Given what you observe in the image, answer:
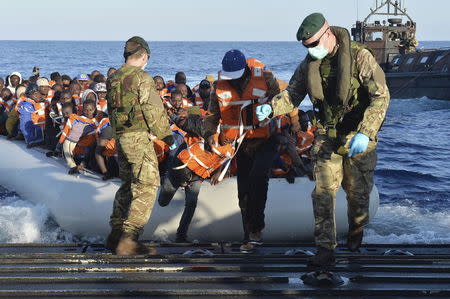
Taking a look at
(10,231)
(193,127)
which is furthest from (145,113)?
(10,231)

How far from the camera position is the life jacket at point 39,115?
846 cm

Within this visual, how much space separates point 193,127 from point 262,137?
0.67 meters

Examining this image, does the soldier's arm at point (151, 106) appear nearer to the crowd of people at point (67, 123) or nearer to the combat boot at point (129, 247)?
the combat boot at point (129, 247)

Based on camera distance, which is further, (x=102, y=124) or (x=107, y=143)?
(x=102, y=124)

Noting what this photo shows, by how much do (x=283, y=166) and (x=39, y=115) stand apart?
3.80m

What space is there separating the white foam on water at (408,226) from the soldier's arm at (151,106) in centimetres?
280

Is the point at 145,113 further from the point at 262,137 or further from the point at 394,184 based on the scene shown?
the point at 394,184

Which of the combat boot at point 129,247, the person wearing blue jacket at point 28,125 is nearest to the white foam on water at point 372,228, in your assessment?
the person wearing blue jacket at point 28,125

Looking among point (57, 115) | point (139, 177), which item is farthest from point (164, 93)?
point (139, 177)

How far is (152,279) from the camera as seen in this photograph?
400 centimetres

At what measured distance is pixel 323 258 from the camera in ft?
13.5

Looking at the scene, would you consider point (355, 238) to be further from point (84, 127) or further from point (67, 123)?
point (67, 123)

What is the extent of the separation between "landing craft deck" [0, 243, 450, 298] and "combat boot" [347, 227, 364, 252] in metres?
0.07

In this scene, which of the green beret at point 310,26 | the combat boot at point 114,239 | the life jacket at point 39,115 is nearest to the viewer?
the green beret at point 310,26
